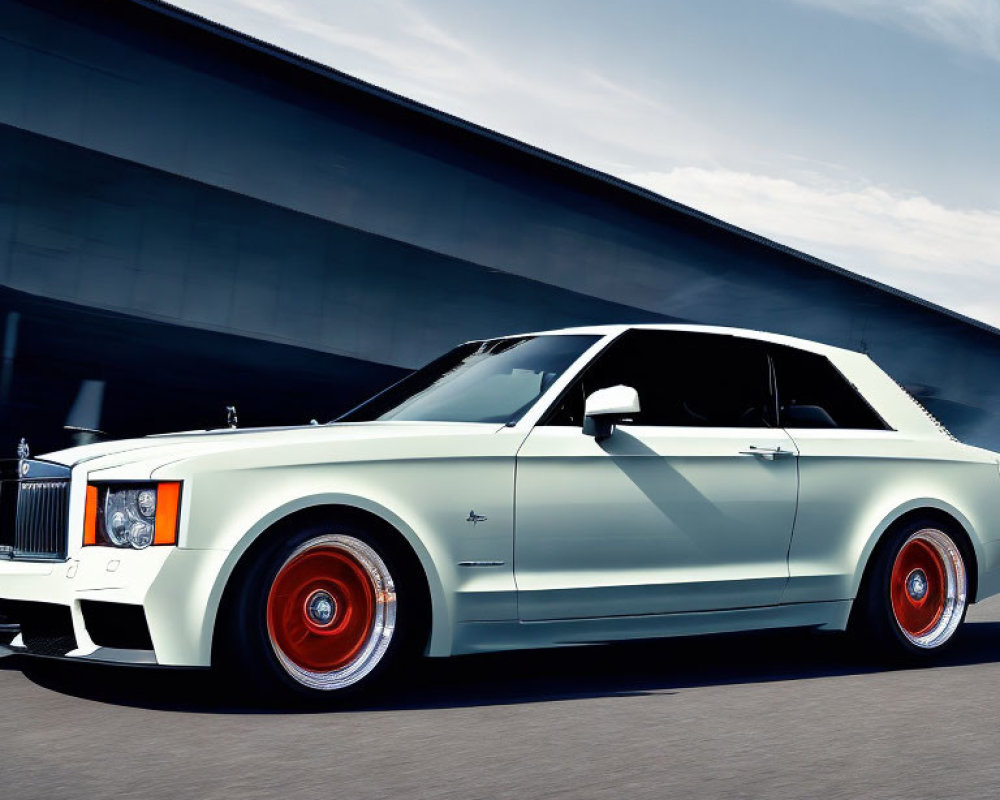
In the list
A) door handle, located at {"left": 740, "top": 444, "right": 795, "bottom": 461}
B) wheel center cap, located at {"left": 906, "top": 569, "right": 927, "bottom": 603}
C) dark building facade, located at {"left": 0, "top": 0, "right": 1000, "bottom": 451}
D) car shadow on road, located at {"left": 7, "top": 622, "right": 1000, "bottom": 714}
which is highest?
dark building facade, located at {"left": 0, "top": 0, "right": 1000, "bottom": 451}

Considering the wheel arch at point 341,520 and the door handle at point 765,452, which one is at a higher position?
the door handle at point 765,452

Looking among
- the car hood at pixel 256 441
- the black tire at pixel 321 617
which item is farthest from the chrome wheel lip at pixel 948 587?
the black tire at pixel 321 617

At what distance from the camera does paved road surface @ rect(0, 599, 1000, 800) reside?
4.32 metres

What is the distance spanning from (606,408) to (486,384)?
0.80 m

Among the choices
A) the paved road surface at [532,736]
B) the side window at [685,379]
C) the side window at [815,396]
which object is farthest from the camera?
the side window at [815,396]

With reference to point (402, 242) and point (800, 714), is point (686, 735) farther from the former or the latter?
point (402, 242)

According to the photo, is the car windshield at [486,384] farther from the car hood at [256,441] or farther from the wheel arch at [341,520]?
the wheel arch at [341,520]

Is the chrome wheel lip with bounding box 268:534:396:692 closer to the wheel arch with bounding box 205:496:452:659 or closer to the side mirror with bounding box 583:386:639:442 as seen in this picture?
the wheel arch with bounding box 205:496:452:659

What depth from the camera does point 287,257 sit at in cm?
1825

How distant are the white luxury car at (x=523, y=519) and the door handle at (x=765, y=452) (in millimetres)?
17

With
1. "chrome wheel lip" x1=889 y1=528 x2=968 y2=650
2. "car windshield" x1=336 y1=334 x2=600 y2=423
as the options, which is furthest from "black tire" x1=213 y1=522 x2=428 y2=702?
"chrome wheel lip" x1=889 y1=528 x2=968 y2=650

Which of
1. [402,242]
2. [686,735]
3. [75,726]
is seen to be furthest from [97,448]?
[402,242]

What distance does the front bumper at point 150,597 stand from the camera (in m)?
5.22

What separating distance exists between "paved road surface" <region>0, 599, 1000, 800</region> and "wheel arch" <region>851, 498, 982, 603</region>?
1.68ft
